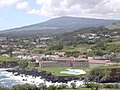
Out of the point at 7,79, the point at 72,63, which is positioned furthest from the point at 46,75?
the point at 72,63

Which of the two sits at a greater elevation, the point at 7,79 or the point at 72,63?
the point at 7,79

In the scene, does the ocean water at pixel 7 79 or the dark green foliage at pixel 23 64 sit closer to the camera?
the ocean water at pixel 7 79

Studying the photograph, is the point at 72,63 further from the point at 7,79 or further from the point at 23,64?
the point at 7,79

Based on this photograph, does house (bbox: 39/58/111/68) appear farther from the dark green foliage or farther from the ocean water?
the ocean water

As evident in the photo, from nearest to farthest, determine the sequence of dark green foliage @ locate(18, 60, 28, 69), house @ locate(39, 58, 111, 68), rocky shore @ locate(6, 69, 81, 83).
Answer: rocky shore @ locate(6, 69, 81, 83), house @ locate(39, 58, 111, 68), dark green foliage @ locate(18, 60, 28, 69)

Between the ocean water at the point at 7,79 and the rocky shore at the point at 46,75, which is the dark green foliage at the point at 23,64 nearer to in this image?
the rocky shore at the point at 46,75

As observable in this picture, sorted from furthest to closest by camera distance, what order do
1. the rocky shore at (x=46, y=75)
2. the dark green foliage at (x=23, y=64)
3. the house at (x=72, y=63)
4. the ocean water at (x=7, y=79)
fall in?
the dark green foliage at (x=23, y=64), the house at (x=72, y=63), the rocky shore at (x=46, y=75), the ocean water at (x=7, y=79)

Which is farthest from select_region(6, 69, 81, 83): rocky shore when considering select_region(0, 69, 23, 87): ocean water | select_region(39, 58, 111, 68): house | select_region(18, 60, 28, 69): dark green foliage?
select_region(39, 58, 111, 68): house

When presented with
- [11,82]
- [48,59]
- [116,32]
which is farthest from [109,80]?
[116,32]

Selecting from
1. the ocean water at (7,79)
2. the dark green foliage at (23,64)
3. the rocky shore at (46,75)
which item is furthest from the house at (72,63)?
the ocean water at (7,79)

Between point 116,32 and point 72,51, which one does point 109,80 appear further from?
point 116,32

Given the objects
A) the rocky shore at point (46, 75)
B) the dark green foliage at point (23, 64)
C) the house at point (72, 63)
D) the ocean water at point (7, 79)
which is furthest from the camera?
the dark green foliage at point (23, 64)
